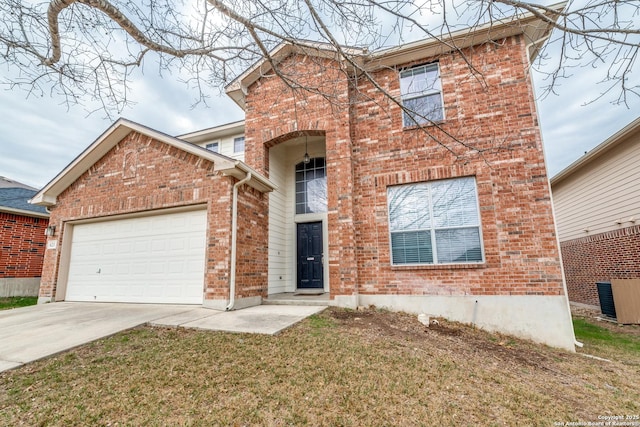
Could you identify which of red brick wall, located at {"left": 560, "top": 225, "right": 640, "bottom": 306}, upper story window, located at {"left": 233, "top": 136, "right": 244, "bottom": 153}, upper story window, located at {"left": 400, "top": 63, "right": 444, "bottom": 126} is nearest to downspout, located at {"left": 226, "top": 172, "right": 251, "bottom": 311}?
upper story window, located at {"left": 400, "top": 63, "right": 444, "bottom": 126}

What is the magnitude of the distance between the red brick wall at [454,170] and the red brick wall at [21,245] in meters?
10.3

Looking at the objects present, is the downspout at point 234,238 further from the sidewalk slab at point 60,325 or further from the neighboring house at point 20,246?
the neighboring house at point 20,246

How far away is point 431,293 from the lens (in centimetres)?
627

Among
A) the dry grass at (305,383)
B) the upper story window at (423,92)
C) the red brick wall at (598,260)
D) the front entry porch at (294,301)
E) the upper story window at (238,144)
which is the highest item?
the upper story window at (238,144)

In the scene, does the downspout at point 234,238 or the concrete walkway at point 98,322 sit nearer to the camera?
the concrete walkway at point 98,322

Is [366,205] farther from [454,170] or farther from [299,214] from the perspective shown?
[299,214]

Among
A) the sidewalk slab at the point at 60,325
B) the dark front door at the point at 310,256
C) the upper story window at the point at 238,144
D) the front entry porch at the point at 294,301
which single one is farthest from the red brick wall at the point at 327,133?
the upper story window at the point at 238,144

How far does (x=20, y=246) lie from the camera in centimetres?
1077

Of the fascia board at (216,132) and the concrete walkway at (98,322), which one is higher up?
the fascia board at (216,132)

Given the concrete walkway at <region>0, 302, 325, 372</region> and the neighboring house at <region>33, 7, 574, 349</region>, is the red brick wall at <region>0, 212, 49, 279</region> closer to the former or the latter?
the neighboring house at <region>33, 7, 574, 349</region>

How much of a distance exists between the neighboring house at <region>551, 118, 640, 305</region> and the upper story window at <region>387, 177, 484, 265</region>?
560 cm

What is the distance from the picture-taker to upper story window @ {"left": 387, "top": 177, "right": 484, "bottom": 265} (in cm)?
626

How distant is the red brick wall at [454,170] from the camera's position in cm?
588

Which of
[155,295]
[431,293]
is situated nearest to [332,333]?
[431,293]
